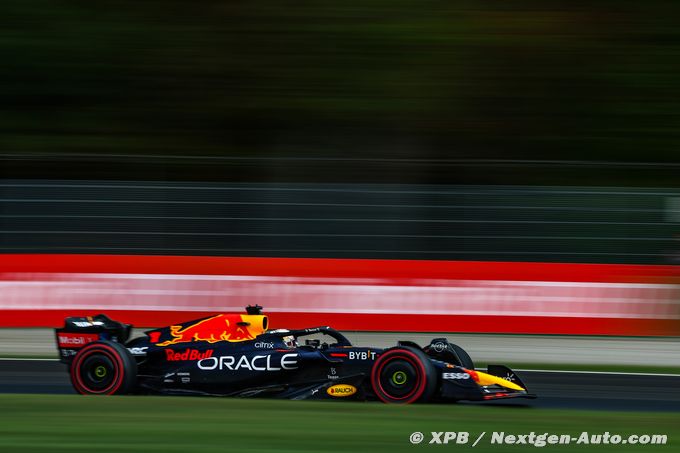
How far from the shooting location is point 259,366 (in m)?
8.64

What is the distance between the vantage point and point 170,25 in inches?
893

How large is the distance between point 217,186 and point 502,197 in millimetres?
3604

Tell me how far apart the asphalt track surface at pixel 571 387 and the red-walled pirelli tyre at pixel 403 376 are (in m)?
0.78

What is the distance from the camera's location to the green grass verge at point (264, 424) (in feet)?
19.4

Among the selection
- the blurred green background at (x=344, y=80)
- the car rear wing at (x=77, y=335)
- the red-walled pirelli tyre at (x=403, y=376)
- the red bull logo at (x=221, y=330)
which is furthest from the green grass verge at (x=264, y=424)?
the blurred green background at (x=344, y=80)

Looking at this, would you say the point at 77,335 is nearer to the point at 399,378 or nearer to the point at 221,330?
the point at 221,330

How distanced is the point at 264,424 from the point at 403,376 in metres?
1.87

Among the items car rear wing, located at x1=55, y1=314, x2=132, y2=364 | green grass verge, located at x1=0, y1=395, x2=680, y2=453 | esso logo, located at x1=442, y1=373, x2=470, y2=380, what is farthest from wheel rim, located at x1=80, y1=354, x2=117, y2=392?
esso logo, located at x1=442, y1=373, x2=470, y2=380

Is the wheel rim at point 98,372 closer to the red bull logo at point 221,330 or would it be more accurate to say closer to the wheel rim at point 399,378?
the red bull logo at point 221,330

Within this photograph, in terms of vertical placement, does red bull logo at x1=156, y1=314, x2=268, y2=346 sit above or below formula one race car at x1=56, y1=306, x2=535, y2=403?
above

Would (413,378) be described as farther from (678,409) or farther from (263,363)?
(678,409)

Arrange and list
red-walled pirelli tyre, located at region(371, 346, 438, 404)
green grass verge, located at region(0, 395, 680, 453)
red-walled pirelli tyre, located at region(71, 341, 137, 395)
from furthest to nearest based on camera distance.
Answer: red-walled pirelli tyre, located at region(71, 341, 137, 395) < red-walled pirelli tyre, located at region(371, 346, 438, 404) < green grass verge, located at region(0, 395, 680, 453)

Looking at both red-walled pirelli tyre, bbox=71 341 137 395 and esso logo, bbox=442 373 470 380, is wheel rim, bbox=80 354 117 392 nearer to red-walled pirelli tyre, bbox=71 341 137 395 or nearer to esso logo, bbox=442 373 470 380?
red-walled pirelli tyre, bbox=71 341 137 395

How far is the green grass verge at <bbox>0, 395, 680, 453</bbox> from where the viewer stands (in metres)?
5.91
